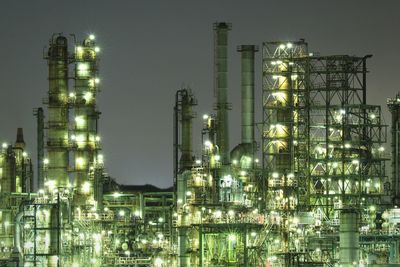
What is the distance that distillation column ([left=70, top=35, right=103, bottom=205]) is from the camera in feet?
218

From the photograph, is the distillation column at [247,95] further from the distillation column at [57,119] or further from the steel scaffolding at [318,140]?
the distillation column at [57,119]

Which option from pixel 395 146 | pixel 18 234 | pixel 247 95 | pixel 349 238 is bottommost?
pixel 349 238

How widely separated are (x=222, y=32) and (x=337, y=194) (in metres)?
11.6

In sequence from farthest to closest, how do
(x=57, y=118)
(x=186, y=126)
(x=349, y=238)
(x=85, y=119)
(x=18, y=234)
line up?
1. (x=186, y=126)
2. (x=85, y=119)
3. (x=57, y=118)
4. (x=18, y=234)
5. (x=349, y=238)

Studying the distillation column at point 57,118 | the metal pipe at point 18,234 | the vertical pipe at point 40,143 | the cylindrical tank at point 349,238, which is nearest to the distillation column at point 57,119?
the distillation column at point 57,118

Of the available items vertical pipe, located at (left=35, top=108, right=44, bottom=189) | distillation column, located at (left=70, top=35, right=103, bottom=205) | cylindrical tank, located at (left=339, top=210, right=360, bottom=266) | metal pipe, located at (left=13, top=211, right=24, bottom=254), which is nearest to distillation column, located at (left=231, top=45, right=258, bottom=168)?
distillation column, located at (left=70, top=35, right=103, bottom=205)

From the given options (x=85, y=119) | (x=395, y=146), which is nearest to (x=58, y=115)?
(x=85, y=119)

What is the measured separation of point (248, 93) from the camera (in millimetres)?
70938

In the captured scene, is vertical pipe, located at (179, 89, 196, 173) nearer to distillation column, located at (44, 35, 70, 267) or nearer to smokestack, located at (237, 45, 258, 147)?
smokestack, located at (237, 45, 258, 147)

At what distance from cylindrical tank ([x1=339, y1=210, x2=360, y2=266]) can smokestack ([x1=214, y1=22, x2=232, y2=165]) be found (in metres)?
12.4

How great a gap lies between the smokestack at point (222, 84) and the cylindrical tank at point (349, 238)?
1242cm

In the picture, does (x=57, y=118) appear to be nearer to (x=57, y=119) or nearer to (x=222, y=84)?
A: (x=57, y=119)

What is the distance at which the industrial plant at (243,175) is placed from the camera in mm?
59625

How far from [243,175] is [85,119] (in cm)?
978
